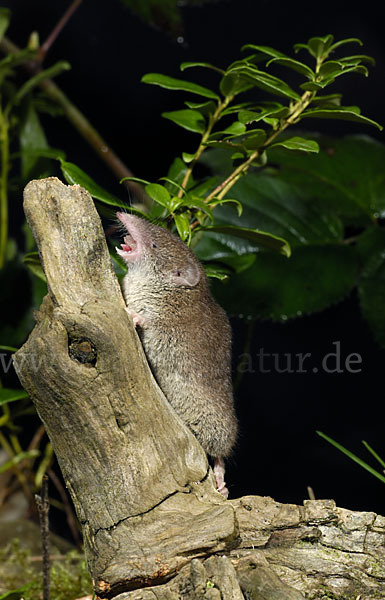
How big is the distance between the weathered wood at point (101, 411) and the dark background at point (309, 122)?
85.1 inches

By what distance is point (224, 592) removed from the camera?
1628mm

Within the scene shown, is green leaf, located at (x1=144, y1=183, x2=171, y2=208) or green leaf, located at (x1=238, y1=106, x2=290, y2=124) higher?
green leaf, located at (x1=238, y1=106, x2=290, y2=124)

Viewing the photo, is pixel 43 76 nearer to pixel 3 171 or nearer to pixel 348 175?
pixel 3 171

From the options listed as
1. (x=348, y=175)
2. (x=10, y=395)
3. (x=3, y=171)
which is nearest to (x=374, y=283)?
(x=348, y=175)

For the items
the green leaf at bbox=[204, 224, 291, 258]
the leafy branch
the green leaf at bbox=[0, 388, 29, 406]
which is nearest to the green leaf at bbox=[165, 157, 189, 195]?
the leafy branch

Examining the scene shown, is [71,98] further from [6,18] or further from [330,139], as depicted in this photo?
[330,139]

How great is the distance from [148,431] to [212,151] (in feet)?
6.64

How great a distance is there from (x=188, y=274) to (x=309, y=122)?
2.19m

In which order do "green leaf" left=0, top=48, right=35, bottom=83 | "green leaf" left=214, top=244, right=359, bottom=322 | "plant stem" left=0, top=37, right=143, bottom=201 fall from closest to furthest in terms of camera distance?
1. "green leaf" left=214, top=244, right=359, bottom=322
2. "green leaf" left=0, top=48, right=35, bottom=83
3. "plant stem" left=0, top=37, right=143, bottom=201

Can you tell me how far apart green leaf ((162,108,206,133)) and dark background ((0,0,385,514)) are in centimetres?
170

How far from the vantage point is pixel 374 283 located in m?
3.23

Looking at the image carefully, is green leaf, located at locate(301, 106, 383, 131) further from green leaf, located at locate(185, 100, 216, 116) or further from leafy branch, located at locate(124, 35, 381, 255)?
green leaf, located at locate(185, 100, 216, 116)

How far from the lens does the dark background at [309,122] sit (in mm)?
3828

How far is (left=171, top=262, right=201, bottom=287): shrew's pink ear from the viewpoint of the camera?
219 cm
